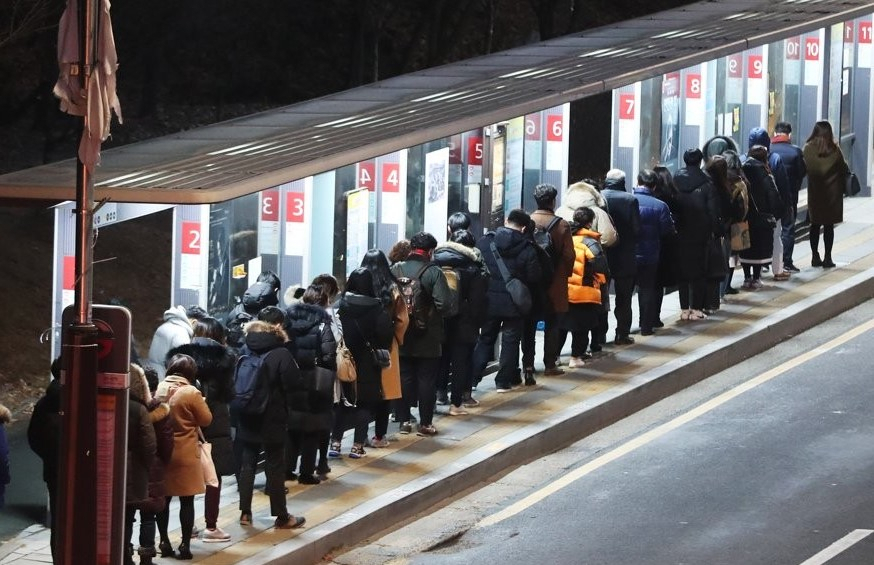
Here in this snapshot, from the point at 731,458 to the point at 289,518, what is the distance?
3.72 metres

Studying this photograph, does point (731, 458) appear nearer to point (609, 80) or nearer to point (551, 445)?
point (551, 445)

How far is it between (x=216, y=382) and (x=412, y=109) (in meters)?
6.10

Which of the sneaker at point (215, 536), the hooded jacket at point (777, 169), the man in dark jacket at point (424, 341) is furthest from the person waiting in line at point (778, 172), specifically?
the sneaker at point (215, 536)

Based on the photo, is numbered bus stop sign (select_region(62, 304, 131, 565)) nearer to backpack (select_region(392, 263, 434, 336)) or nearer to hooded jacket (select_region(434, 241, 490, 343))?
backpack (select_region(392, 263, 434, 336))

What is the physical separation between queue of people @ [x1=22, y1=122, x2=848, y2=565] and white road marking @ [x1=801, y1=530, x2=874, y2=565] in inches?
132

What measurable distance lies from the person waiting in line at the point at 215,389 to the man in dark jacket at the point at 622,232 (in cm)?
559

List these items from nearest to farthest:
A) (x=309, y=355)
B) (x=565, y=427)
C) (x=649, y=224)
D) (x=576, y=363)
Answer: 1. (x=309, y=355)
2. (x=565, y=427)
3. (x=576, y=363)
4. (x=649, y=224)

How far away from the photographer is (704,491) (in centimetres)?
1317

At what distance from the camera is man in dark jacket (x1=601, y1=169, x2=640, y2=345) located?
54.1 feet

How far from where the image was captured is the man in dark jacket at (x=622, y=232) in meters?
16.5

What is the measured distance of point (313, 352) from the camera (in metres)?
12.6

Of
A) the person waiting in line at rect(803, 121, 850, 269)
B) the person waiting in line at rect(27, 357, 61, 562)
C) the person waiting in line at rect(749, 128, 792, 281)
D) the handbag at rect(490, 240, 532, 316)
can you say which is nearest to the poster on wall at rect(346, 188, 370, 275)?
the handbag at rect(490, 240, 532, 316)

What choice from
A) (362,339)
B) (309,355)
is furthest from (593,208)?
(309,355)

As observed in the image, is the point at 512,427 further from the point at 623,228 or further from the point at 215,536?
the point at 215,536
